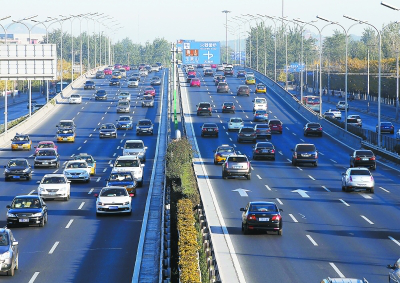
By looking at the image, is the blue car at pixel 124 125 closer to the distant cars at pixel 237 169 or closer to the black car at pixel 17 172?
the black car at pixel 17 172

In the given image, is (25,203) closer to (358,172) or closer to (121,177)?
(121,177)

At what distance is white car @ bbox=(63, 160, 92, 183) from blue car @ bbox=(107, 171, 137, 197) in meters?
5.25

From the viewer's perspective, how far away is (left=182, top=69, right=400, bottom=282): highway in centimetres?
2452

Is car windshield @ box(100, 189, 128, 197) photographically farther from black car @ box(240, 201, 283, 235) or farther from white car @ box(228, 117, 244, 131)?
white car @ box(228, 117, 244, 131)

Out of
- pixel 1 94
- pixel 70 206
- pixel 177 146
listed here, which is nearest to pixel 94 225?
pixel 70 206

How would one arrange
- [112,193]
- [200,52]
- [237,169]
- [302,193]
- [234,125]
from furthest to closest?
[200,52] → [234,125] → [237,169] → [302,193] → [112,193]

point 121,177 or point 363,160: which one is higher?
point 121,177

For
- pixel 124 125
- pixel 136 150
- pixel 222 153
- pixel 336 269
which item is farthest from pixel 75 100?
pixel 336 269

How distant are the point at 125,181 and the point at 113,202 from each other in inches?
247

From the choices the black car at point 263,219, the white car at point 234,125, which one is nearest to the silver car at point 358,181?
the black car at point 263,219

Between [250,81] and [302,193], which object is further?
[250,81]

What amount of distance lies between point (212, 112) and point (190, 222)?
2672 inches

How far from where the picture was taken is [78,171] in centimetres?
4697

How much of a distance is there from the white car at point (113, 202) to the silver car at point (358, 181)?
41.9ft
